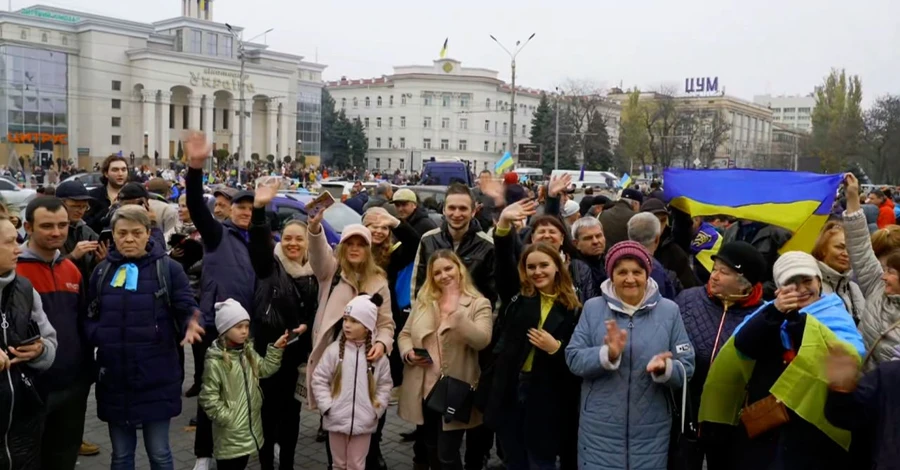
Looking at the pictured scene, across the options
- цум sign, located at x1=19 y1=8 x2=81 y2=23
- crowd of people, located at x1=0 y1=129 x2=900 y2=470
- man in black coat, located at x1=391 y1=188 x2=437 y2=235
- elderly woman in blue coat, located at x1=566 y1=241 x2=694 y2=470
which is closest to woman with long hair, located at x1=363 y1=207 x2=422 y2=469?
crowd of people, located at x1=0 y1=129 x2=900 y2=470

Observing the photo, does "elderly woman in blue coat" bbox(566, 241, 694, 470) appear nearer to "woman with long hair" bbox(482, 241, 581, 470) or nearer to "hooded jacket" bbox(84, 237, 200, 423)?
"woman with long hair" bbox(482, 241, 581, 470)

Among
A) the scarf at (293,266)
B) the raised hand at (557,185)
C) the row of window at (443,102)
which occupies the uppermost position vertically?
the row of window at (443,102)

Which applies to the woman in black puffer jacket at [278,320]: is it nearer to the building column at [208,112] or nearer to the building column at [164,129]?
the building column at [164,129]

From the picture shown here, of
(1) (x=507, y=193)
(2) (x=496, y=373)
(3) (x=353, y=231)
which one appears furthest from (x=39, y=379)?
(1) (x=507, y=193)

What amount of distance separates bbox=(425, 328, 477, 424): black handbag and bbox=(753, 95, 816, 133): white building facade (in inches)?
7359

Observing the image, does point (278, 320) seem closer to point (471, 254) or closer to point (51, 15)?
point (471, 254)

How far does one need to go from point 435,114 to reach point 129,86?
136ft

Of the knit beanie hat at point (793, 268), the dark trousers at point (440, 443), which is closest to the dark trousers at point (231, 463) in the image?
the dark trousers at point (440, 443)

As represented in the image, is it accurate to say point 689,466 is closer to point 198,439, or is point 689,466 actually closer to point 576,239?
point 576,239

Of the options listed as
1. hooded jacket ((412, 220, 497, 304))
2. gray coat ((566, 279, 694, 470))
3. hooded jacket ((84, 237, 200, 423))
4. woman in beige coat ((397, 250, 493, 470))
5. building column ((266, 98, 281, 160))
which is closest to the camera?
gray coat ((566, 279, 694, 470))

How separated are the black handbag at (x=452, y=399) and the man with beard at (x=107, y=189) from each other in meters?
4.19

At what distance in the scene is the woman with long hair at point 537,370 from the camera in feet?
14.4

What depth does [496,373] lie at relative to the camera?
4.55 meters

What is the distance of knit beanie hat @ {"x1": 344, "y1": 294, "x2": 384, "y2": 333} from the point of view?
15.5 ft
